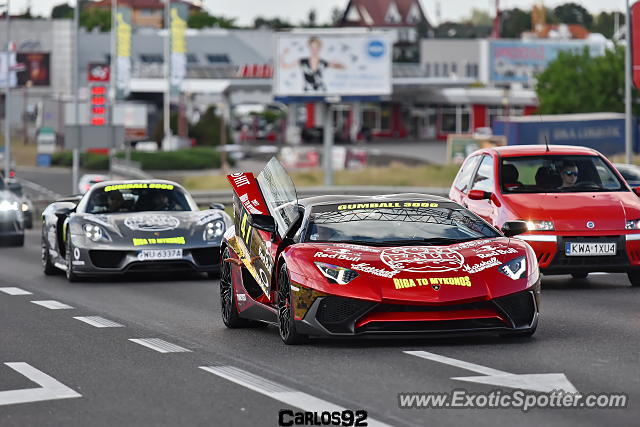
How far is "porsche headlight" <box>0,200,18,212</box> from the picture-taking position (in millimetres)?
29219

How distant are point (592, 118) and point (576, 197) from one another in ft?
181

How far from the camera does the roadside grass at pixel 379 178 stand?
63.4m

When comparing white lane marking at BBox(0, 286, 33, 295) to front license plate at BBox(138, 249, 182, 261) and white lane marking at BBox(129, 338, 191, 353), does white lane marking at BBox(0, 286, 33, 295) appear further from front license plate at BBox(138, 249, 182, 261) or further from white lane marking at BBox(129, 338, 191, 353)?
white lane marking at BBox(129, 338, 191, 353)

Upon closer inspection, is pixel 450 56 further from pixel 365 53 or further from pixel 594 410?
pixel 594 410

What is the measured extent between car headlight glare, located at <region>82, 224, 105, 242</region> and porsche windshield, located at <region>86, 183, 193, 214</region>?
0.74m

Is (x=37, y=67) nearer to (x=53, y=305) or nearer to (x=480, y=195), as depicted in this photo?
(x=480, y=195)

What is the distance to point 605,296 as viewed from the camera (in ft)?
52.4

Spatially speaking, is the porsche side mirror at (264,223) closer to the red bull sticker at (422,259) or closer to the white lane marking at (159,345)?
the white lane marking at (159,345)

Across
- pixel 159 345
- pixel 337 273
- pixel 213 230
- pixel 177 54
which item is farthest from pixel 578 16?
pixel 337 273

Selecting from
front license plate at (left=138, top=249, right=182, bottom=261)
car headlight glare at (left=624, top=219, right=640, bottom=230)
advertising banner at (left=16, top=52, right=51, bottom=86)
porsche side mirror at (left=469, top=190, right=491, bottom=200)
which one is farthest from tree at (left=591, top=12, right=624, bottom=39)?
car headlight glare at (left=624, top=219, right=640, bottom=230)

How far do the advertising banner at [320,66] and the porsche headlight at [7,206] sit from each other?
42409 mm

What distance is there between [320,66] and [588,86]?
27710 millimetres

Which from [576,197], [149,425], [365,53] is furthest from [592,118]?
[149,425]

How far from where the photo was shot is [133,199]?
66.2ft
